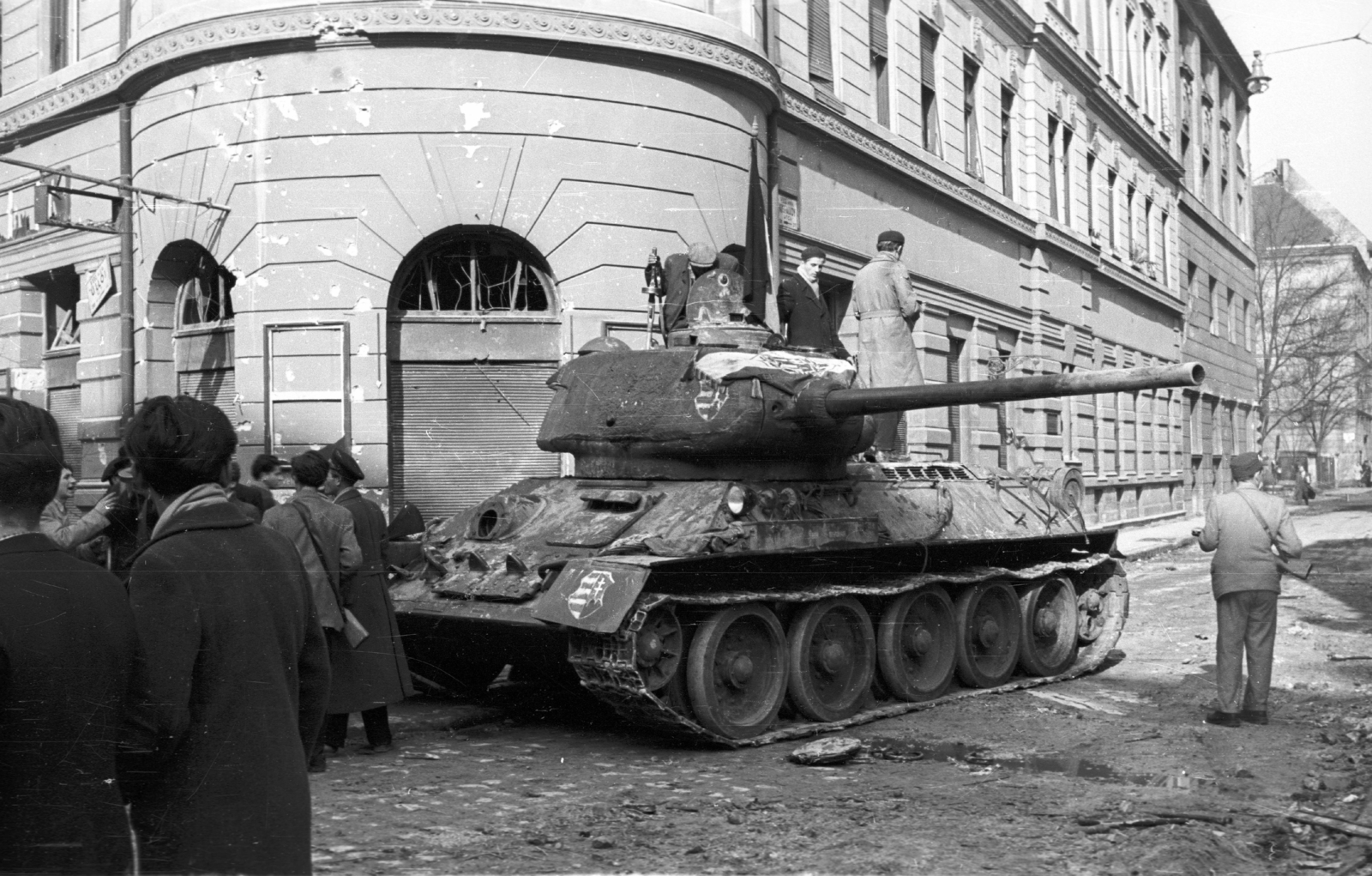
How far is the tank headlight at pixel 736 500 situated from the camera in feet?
24.8

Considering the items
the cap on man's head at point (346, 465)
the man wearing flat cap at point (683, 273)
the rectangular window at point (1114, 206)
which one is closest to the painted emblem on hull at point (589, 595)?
the cap on man's head at point (346, 465)

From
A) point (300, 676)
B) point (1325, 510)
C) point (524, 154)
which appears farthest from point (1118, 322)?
point (300, 676)

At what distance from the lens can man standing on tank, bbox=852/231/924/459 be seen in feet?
33.9

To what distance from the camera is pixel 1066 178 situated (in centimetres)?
2389

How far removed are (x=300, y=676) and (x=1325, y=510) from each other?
31.4 metres

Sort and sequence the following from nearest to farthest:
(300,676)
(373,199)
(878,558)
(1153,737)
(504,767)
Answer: (300,676) → (504,767) → (1153,737) → (878,558) → (373,199)

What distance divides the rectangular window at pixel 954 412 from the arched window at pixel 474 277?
825cm

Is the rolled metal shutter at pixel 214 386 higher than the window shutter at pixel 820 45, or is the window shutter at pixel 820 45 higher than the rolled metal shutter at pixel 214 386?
the window shutter at pixel 820 45

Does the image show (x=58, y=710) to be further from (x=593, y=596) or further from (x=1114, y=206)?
(x=1114, y=206)

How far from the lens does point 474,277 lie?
39.2ft

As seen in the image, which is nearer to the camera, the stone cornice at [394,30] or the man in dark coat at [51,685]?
the man in dark coat at [51,685]

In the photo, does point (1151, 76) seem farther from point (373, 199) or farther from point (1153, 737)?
point (1153, 737)

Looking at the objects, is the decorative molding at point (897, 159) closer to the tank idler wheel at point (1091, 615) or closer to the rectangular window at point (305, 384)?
the rectangular window at point (305, 384)

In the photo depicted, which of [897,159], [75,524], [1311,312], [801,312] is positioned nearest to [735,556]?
[801,312]
